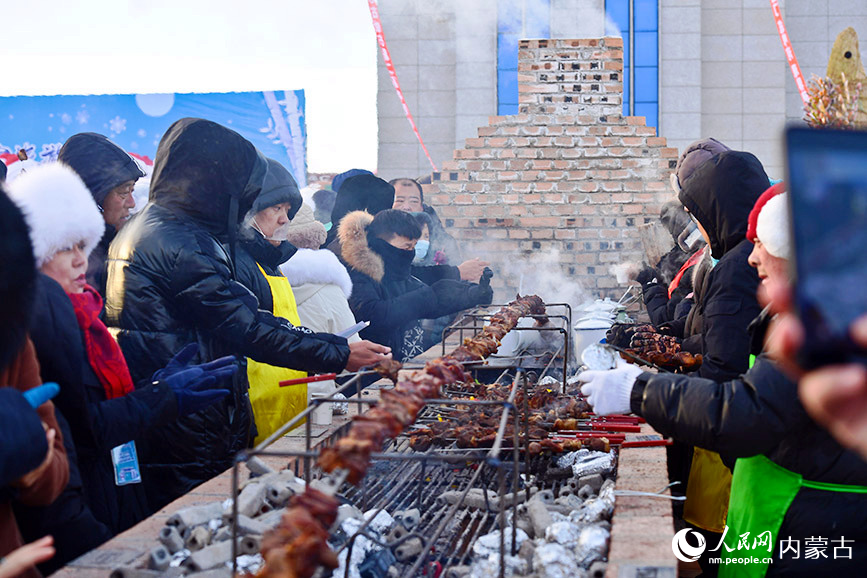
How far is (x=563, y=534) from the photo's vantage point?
2863 mm

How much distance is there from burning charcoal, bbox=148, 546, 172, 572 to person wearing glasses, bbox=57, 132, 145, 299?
2.21m

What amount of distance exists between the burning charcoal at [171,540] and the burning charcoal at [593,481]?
200cm

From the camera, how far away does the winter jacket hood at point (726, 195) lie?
12.8 feet

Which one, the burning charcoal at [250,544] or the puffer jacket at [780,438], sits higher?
the puffer jacket at [780,438]

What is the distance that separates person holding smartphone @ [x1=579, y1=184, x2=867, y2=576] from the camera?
235 cm

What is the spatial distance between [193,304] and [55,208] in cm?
109

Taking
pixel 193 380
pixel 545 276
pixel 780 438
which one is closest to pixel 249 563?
pixel 193 380

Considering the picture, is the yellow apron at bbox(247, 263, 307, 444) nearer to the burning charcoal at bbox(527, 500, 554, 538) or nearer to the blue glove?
the burning charcoal at bbox(527, 500, 554, 538)

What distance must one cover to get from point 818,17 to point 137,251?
21.5 meters

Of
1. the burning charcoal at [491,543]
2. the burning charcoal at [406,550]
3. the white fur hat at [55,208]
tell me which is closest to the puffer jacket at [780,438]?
the burning charcoal at [491,543]

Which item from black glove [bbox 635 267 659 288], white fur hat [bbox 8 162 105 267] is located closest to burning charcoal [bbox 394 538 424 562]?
white fur hat [bbox 8 162 105 267]

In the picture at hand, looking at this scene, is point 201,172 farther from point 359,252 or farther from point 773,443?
point 773,443

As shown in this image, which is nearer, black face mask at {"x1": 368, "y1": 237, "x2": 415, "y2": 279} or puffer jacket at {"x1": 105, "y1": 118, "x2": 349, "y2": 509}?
→ puffer jacket at {"x1": 105, "y1": 118, "x2": 349, "y2": 509}

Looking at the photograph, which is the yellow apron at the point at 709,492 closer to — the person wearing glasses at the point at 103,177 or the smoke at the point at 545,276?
the person wearing glasses at the point at 103,177
